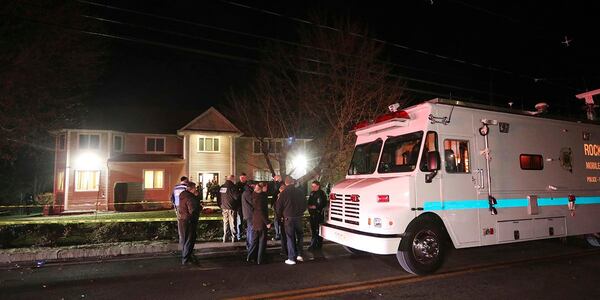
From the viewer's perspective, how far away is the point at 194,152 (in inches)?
1109

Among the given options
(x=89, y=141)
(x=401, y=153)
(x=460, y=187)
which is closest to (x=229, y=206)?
(x=401, y=153)

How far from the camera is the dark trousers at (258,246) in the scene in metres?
7.98

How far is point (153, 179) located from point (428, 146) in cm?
2434

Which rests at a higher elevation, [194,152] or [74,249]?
[194,152]

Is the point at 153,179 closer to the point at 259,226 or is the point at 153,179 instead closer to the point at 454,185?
the point at 259,226

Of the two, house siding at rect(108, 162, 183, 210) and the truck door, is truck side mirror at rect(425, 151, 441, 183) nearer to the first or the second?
the truck door

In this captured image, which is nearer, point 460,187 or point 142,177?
point 460,187


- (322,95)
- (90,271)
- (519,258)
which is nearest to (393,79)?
(322,95)

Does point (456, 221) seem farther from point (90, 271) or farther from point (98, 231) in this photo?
point (98, 231)

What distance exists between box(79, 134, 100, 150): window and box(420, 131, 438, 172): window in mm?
25223

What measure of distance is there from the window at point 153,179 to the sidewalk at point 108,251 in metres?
18.7

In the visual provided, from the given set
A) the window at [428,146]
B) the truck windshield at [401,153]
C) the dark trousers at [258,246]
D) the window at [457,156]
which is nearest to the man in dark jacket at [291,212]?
the dark trousers at [258,246]

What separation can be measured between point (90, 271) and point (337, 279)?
4.83 meters

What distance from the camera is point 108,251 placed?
9031 millimetres
